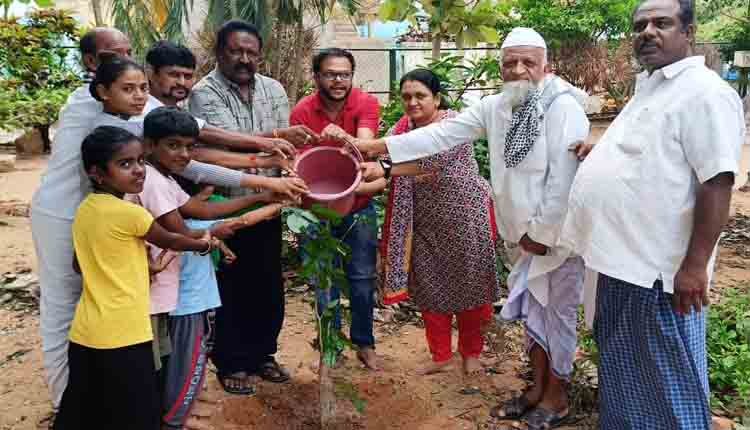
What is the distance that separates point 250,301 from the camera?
306 centimetres

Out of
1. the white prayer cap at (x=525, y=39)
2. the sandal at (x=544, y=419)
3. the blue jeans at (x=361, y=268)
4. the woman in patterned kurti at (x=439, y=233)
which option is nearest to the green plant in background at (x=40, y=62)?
the blue jeans at (x=361, y=268)

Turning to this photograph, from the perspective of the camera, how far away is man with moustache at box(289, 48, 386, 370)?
2.94 m

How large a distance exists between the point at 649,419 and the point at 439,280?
1.22m

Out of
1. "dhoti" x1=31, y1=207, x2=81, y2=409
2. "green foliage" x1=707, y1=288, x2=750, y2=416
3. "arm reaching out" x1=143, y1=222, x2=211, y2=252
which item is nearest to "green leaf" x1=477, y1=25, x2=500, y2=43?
"green foliage" x1=707, y1=288, x2=750, y2=416

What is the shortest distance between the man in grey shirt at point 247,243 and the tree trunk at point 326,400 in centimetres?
45

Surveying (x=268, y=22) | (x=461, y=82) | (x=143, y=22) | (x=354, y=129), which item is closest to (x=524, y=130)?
(x=354, y=129)

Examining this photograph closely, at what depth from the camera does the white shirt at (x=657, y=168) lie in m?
1.86

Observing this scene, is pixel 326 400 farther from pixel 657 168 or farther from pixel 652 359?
pixel 657 168

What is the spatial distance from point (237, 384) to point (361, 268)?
807mm

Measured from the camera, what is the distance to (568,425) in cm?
278

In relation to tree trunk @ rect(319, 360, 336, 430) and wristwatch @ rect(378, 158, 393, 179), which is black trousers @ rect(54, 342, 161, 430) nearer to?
tree trunk @ rect(319, 360, 336, 430)

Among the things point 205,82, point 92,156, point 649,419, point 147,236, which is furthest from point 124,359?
point 649,419

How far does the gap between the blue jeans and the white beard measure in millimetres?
873

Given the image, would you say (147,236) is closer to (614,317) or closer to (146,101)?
(146,101)
